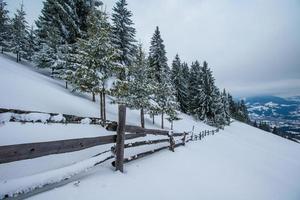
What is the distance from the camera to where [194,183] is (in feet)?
23.7

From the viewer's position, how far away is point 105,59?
17438 millimetres

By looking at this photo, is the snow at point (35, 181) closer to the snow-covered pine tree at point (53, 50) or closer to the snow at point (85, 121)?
the snow at point (85, 121)

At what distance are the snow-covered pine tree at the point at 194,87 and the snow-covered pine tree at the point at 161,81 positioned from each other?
14184 mm

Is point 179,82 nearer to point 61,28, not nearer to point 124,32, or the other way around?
point 124,32

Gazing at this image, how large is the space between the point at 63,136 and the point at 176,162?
470 cm

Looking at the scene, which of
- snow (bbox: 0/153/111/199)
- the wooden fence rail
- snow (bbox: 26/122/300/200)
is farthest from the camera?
snow (bbox: 26/122/300/200)

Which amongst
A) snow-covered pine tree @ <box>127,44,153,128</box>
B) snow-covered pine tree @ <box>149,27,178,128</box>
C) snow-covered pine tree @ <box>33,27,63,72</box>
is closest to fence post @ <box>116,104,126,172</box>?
snow-covered pine tree @ <box>127,44,153,128</box>

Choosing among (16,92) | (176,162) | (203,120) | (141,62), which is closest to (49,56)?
(141,62)

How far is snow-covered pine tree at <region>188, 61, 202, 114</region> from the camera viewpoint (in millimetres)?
49750

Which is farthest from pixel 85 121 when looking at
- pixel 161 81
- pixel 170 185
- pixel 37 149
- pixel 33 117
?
pixel 161 81

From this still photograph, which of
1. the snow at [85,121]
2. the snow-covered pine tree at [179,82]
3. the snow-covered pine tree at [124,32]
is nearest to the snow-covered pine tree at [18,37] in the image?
the snow-covered pine tree at [124,32]

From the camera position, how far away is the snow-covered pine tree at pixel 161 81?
2994cm

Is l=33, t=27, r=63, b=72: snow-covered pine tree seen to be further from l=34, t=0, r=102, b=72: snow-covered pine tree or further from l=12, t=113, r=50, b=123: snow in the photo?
l=12, t=113, r=50, b=123: snow

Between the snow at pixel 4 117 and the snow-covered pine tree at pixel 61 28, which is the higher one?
the snow-covered pine tree at pixel 61 28
